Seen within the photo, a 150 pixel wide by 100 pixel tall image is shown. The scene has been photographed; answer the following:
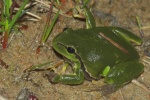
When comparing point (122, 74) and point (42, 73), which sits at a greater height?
point (122, 74)

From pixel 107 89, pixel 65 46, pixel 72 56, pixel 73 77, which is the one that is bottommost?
pixel 107 89

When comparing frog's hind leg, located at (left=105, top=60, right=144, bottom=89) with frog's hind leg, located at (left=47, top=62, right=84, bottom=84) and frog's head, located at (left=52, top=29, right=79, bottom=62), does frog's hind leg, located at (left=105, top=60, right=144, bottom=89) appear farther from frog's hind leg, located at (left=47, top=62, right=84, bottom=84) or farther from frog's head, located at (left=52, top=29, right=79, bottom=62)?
frog's head, located at (left=52, top=29, right=79, bottom=62)

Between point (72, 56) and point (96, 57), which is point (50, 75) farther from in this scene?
point (96, 57)

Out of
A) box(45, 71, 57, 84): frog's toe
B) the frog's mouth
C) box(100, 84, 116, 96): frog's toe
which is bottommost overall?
box(100, 84, 116, 96): frog's toe

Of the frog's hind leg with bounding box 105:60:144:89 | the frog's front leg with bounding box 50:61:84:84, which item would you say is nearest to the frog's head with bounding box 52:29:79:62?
the frog's front leg with bounding box 50:61:84:84

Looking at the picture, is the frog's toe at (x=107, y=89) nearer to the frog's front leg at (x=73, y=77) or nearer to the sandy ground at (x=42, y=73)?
the sandy ground at (x=42, y=73)

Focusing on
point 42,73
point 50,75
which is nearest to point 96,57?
point 50,75

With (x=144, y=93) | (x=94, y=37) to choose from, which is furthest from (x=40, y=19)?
(x=144, y=93)
